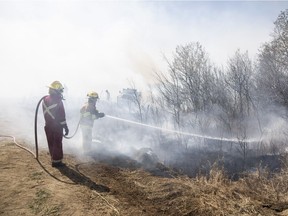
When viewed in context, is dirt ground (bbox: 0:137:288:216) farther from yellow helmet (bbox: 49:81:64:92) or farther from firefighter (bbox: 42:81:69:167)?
yellow helmet (bbox: 49:81:64:92)

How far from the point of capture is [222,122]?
55.7ft

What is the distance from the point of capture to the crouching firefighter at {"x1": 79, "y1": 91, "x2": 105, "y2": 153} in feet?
30.0

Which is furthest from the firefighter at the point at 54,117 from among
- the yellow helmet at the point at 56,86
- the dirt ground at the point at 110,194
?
the dirt ground at the point at 110,194

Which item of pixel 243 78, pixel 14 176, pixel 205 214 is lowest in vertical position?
pixel 205 214

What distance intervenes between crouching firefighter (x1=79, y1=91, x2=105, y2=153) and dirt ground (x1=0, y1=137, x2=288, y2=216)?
2142mm

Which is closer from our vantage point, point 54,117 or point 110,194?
point 110,194

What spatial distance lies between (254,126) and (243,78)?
4.12 m

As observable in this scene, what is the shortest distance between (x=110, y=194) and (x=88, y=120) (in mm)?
4172

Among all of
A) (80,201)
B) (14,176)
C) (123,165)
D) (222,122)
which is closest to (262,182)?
(123,165)

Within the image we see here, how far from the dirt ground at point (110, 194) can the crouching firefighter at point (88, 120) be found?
7.03 feet

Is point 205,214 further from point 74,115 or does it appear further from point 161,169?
point 74,115

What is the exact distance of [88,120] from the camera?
926 centimetres

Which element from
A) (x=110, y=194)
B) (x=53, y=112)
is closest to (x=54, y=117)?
(x=53, y=112)

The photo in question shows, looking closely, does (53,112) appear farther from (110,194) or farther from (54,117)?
(110,194)
